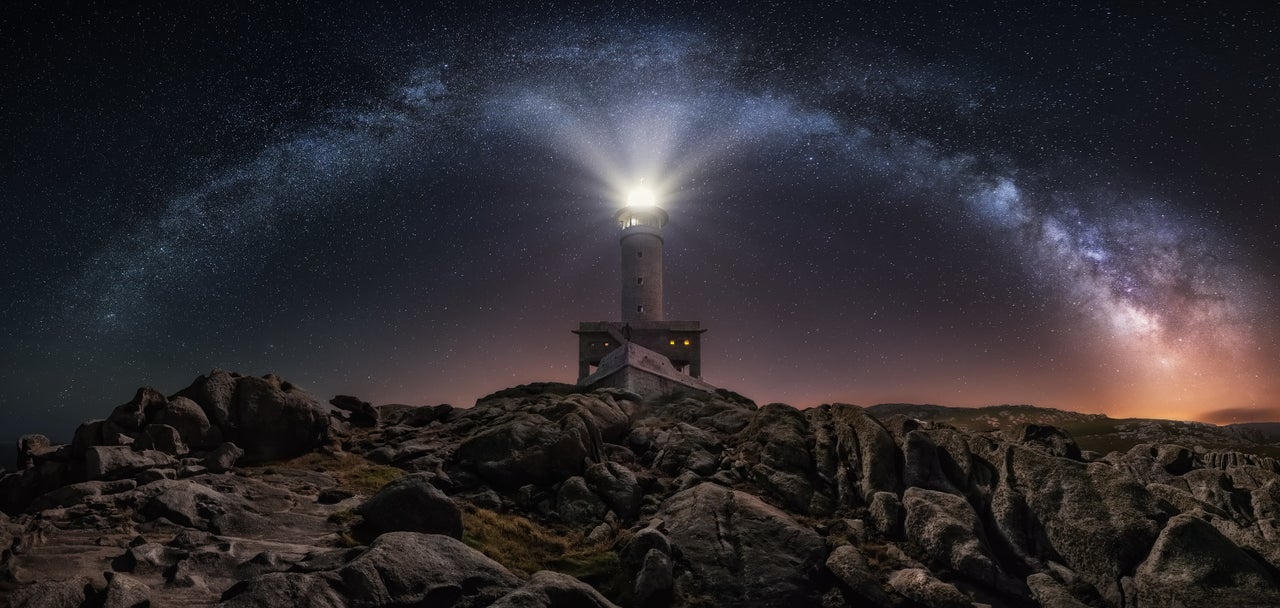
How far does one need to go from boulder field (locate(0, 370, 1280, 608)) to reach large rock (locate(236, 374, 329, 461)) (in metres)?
0.09

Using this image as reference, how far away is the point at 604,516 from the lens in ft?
69.4

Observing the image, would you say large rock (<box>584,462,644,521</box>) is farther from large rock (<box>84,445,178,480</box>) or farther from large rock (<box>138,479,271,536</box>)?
large rock (<box>84,445,178,480</box>)

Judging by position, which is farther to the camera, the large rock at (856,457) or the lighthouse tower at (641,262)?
the lighthouse tower at (641,262)

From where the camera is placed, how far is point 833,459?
25.2 m

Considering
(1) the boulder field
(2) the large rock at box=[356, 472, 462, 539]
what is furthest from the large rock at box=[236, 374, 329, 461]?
(2) the large rock at box=[356, 472, 462, 539]

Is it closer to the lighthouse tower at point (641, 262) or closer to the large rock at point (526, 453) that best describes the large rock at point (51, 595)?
the large rock at point (526, 453)

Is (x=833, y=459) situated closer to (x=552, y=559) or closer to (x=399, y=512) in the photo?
(x=552, y=559)

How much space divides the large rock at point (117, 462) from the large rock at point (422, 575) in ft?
36.2

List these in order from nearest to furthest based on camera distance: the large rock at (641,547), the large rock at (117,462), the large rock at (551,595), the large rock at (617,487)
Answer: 1. the large rock at (551,595)
2. the large rock at (117,462)
3. the large rock at (641,547)
4. the large rock at (617,487)

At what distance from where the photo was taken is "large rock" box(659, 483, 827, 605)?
667 inches

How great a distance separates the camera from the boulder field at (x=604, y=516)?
1200 centimetres

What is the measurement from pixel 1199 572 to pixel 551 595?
16.9 metres

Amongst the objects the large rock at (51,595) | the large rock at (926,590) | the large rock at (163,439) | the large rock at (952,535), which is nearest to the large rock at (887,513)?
the large rock at (952,535)

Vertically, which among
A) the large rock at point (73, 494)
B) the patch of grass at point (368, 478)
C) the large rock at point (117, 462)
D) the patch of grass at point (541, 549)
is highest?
the large rock at point (117, 462)
